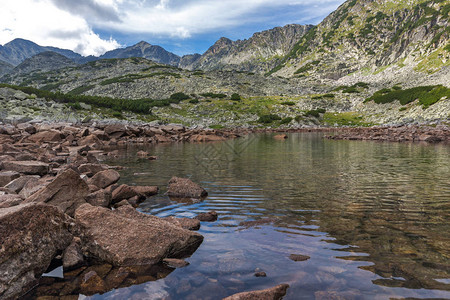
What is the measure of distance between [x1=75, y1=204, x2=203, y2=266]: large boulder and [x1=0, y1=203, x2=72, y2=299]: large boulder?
25.8 inches

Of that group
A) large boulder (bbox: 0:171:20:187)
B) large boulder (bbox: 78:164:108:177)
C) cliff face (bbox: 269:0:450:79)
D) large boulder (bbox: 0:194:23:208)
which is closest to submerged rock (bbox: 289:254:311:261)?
large boulder (bbox: 0:194:23:208)

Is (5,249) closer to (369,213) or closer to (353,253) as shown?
(353,253)

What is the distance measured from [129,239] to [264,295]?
329 cm

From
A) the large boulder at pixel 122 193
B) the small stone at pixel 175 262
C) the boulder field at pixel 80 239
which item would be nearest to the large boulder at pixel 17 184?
the boulder field at pixel 80 239

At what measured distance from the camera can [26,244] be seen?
16.9 feet

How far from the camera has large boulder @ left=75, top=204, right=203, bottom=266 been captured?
19.2 ft

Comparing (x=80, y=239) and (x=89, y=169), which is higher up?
(x=89, y=169)


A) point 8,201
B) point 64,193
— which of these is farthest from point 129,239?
point 8,201

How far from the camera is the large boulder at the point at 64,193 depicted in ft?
26.5

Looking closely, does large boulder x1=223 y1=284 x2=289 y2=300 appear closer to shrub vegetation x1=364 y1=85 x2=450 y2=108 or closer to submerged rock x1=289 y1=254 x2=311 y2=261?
submerged rock x1=289 y1=254 x2=311 y2=261

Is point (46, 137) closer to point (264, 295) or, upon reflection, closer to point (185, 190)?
point (185, 190)

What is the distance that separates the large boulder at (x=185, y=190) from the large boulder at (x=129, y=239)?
4.68 meters

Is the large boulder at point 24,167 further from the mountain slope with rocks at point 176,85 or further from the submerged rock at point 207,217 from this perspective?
the mountain slope with rocks at point 176,85

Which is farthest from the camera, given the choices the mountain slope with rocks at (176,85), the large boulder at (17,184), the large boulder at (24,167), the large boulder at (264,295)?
the mountain slope with rocks at (176,85)
